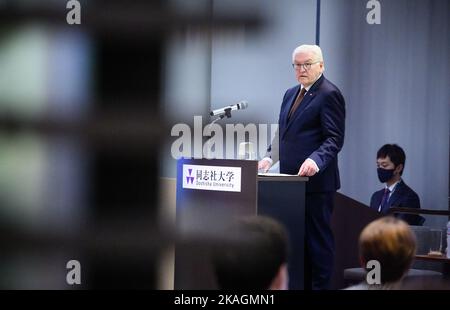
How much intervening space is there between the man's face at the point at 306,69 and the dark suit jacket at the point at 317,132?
0.03 metres

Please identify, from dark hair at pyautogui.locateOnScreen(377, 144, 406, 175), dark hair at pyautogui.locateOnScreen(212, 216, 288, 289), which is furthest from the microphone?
dark hair at pyautogui.locateOnScreen(212, 216, 288, 289)

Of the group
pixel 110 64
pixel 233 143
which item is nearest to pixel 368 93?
pixel 233 143

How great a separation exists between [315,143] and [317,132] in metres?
0.05

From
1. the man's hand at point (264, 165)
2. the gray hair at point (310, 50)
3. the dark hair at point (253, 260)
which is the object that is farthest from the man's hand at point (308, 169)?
the dark hair at point (253, 260)

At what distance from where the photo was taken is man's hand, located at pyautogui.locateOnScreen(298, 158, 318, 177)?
322cm

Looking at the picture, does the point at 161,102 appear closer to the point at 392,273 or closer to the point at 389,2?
the point at 392,273

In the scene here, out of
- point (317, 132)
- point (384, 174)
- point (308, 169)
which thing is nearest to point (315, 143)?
point (317, 132)

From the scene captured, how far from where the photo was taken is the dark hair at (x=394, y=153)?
3668 millimetres

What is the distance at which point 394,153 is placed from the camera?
3.69m

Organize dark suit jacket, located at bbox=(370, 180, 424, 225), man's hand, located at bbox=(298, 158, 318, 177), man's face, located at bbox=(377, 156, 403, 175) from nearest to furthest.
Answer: man's hand, located at bbox=(298, 158, 318, 177), dark suit jacket, located at bbox=(370, 180, 424, 225), man's face, located at bbox=(377, 156, 403, 175)

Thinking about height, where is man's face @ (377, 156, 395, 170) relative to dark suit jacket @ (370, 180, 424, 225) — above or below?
above

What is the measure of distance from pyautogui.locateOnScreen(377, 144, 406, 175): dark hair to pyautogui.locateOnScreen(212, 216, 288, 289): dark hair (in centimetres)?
177

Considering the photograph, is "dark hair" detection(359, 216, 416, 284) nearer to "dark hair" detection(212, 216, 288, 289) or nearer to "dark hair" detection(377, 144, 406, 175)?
"dark hair" detection(212, 216, 288, 289)

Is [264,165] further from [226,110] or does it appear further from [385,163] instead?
[385,163]
